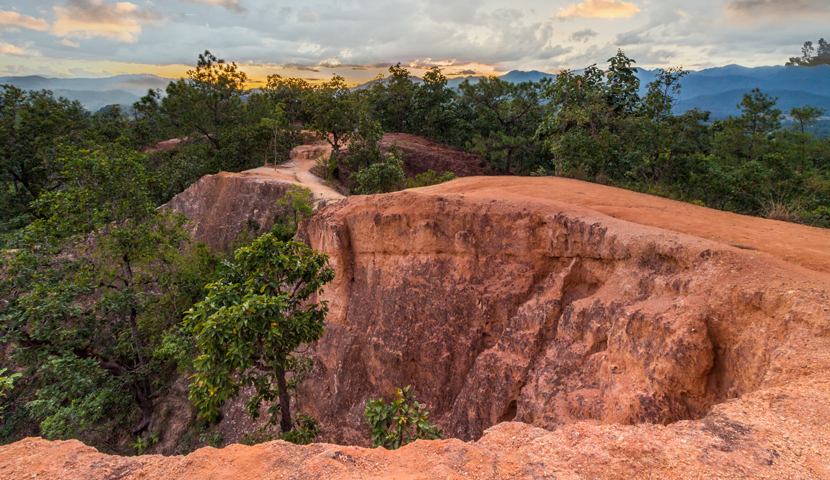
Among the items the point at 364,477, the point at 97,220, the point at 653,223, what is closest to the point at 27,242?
the point at 97,220

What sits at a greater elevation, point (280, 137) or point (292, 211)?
point (280, 137)

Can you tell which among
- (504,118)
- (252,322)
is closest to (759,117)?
(504,118)

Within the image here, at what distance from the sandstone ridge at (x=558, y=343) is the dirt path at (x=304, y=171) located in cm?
830

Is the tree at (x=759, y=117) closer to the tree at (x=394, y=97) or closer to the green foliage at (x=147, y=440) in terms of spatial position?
the tree at (x=394, y=97)

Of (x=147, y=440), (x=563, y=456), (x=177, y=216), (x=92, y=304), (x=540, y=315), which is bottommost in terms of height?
(x=147, y=440)

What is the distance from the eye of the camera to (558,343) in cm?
693

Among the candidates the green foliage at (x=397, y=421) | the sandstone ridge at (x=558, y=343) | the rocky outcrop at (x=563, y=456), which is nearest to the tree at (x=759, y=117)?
the sandstone ridge at (x=558, y=343)

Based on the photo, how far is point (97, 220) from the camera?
1149 centimetres

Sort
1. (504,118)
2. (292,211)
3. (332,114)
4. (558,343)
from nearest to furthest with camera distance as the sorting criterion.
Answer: (558,343), (292,211), (332,114), (504,118)

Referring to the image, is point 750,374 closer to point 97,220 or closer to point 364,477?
point 364,477

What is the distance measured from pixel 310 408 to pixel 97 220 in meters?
8.44

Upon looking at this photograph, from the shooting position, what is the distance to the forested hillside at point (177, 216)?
10.0 meters

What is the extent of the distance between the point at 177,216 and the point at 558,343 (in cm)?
1339

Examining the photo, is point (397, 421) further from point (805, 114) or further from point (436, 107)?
point (805, 114)
